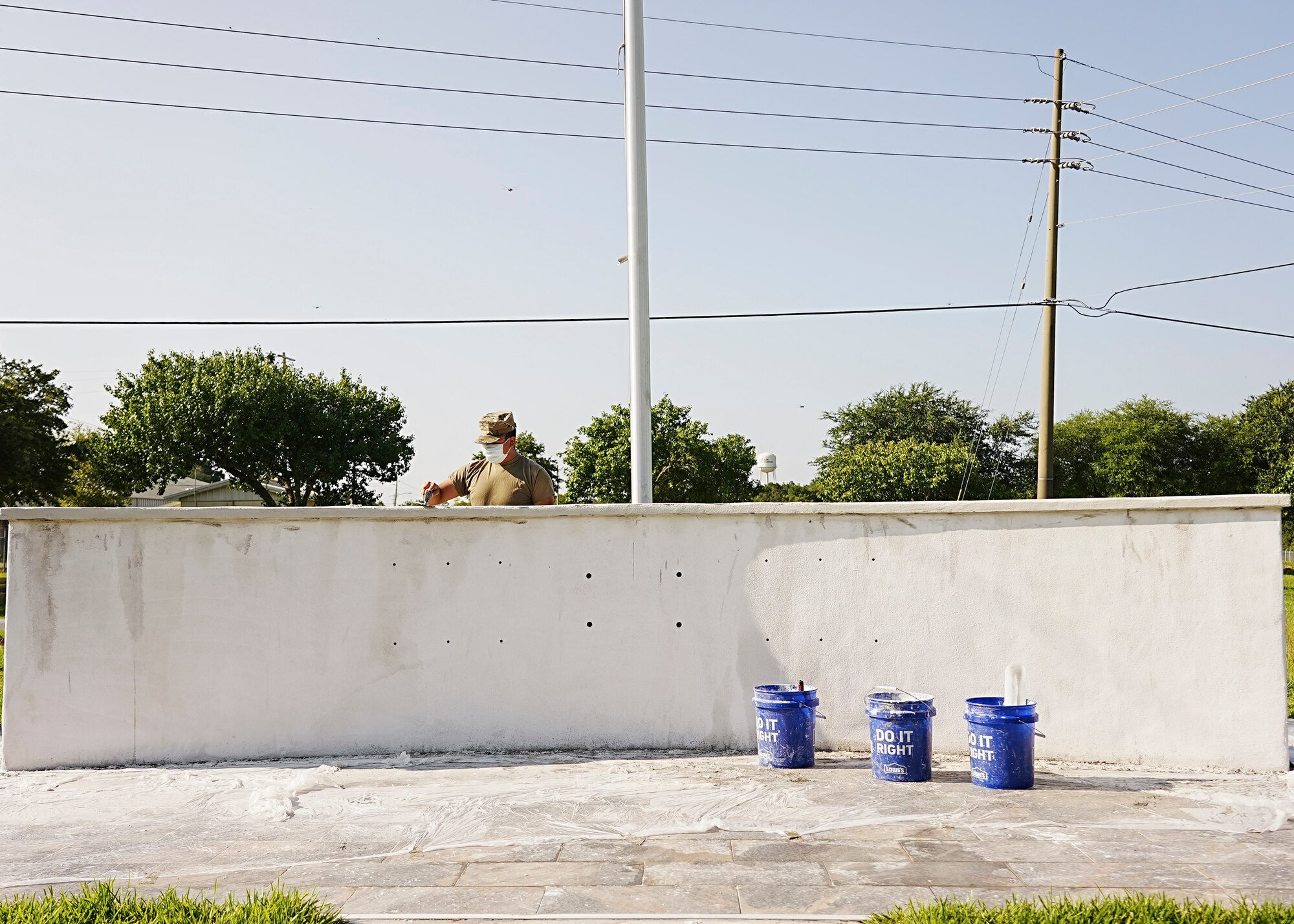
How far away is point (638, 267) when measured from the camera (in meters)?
8.37

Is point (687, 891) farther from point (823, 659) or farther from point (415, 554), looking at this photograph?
point (415, 554)

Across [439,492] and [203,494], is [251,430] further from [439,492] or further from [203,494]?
[439,492]

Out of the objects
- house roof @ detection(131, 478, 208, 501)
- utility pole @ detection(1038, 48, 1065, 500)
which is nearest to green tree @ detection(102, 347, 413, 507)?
house roof @ detection(131, 478, 208, 501)

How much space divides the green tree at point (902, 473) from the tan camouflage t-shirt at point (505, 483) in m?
37.7

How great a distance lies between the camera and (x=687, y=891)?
4.32 meters

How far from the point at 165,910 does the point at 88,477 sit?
154 ft

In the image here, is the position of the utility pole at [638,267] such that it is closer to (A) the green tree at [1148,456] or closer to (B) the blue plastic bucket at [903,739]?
(B) the blue plastic bucket at [903,739]

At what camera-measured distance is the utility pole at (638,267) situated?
8.19 m

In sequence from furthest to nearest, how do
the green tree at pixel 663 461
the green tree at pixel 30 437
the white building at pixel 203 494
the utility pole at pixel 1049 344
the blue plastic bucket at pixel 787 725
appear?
the white building at pixel 203 494
the green tree at pixel 663 461
the green tree at pixel 30 437
the utility pole at pixel 1049 344
the blue plastic bucket at pixel 787 725

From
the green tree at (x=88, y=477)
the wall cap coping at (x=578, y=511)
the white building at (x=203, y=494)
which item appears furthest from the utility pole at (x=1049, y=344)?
the white building at (x=203, y=494)

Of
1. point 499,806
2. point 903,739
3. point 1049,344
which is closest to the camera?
point 499,806

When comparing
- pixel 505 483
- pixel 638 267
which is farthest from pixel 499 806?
pixel 638 267

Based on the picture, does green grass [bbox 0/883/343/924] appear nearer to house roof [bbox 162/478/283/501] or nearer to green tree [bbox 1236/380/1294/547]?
green tree [bbox 1236/380/1294/547]

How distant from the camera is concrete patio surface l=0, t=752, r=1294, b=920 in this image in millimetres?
4336
